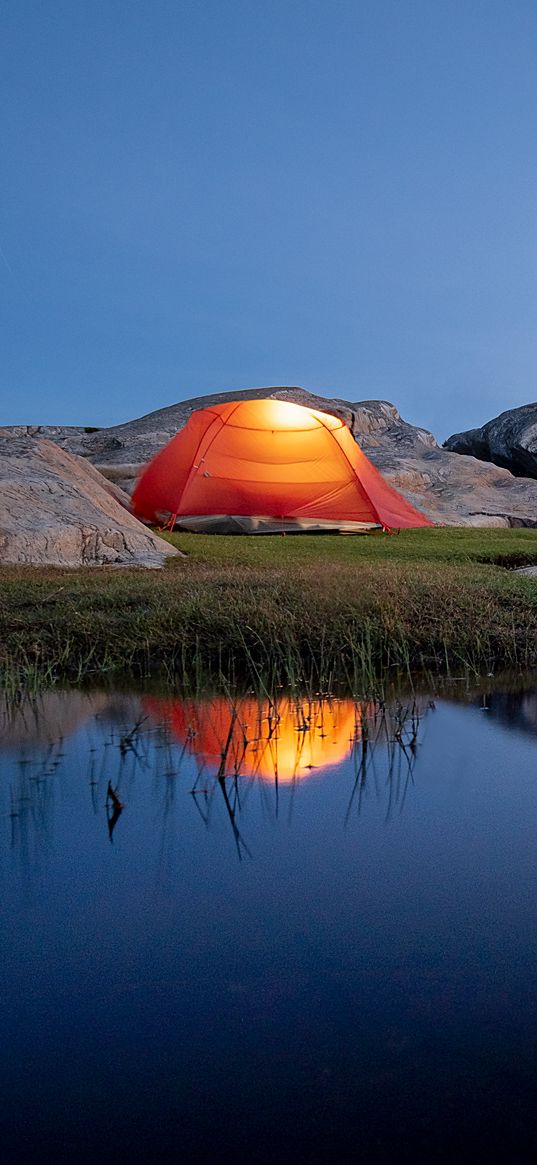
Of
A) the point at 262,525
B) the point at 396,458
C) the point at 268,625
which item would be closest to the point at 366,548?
the point at 262,525

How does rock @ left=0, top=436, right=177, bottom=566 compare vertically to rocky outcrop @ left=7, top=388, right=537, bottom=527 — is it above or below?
below

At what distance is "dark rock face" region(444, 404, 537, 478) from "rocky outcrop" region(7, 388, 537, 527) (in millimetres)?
1665

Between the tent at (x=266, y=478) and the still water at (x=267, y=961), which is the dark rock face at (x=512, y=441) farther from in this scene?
the still water at (x=267, y=961)

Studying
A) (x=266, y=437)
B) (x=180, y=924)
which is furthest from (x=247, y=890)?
(x=266, y=437)

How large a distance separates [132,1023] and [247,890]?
712 mm

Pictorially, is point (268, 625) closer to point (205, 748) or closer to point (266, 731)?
point (266, 731)

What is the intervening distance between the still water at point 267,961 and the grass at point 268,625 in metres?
2.35

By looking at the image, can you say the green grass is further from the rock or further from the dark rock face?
the dark rock face

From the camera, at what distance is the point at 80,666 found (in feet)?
21.1

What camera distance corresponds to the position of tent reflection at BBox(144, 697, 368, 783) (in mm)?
4211

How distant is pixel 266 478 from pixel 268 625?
11.1 metres

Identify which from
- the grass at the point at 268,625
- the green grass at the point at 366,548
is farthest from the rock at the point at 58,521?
the grass at the point at 268,625

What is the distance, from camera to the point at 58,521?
41.1 feet

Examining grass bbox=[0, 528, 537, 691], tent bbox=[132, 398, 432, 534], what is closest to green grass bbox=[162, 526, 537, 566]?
tent bbox=[132, 398, 432, 534]
